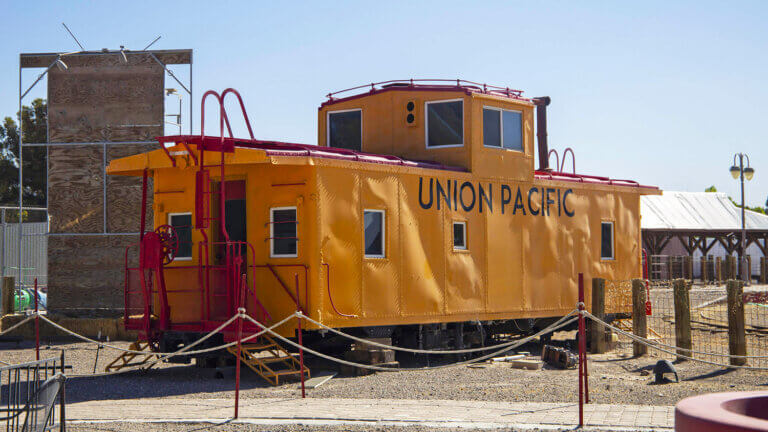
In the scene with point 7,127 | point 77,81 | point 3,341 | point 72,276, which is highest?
point 7,127

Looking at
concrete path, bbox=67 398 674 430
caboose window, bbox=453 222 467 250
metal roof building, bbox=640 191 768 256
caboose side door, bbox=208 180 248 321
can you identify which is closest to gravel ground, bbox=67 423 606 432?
concrete path, bbox=67 398 674 430

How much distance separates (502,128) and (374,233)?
3896mm

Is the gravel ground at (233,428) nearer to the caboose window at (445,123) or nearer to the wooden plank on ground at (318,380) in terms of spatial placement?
the wooden plank on ground at (318,380)

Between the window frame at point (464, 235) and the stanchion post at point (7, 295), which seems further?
the stanchion post at point (7, 295)

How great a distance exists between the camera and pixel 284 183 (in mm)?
13508

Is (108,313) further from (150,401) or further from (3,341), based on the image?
(150,401)

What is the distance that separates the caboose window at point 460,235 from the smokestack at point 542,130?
4228mm

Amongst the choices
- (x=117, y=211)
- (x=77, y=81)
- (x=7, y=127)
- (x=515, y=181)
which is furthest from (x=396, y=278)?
(x=7, y=127)

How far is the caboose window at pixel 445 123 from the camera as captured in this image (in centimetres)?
1608

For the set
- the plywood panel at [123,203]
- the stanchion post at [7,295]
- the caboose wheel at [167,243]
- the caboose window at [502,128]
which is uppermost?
the caboose window at [502,128]

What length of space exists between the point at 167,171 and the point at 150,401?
4996 mm

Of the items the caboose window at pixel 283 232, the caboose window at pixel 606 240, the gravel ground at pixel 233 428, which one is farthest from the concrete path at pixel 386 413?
the caboose window at pixel 606 240

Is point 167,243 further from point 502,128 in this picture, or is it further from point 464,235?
point 502,128

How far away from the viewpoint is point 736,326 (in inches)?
541
